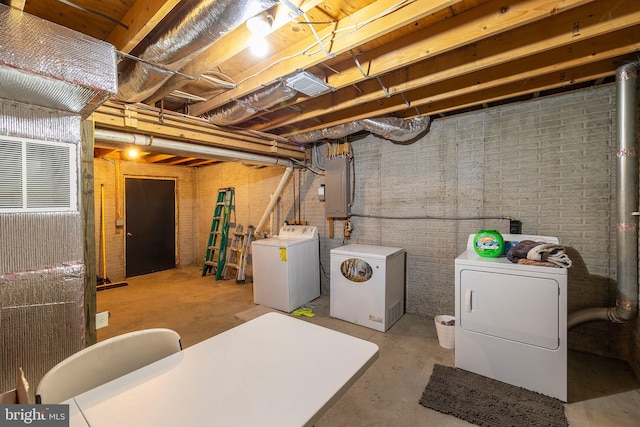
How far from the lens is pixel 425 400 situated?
77.9 inches

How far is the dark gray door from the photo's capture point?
17.8 feet

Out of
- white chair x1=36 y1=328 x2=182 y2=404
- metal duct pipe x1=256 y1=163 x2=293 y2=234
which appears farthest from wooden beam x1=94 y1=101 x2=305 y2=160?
white chair x1=36 y1=328 x2=182 y2=404

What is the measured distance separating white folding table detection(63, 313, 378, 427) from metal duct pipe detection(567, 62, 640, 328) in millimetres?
2291

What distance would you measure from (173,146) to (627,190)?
4035 mm

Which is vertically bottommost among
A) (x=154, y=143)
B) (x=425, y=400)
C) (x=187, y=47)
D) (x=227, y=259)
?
(x=425, y=400)

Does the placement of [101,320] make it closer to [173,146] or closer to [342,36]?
[173,146]

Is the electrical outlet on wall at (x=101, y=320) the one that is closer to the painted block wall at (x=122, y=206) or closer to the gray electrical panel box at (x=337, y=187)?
the gray electrical panel box at (x=337, y=187)

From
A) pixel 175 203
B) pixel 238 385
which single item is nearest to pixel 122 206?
pixel 175 203

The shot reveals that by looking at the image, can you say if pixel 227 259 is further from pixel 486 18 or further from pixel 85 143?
pixel 486 18

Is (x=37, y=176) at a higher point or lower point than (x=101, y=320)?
higher

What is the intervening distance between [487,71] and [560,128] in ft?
3.30

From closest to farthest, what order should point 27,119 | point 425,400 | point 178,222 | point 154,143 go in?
point 27,119, point 425,400, point 154,143, point 178,222

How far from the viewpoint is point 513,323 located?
2.11 metres

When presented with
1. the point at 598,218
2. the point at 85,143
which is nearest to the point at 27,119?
the point at 85,143
